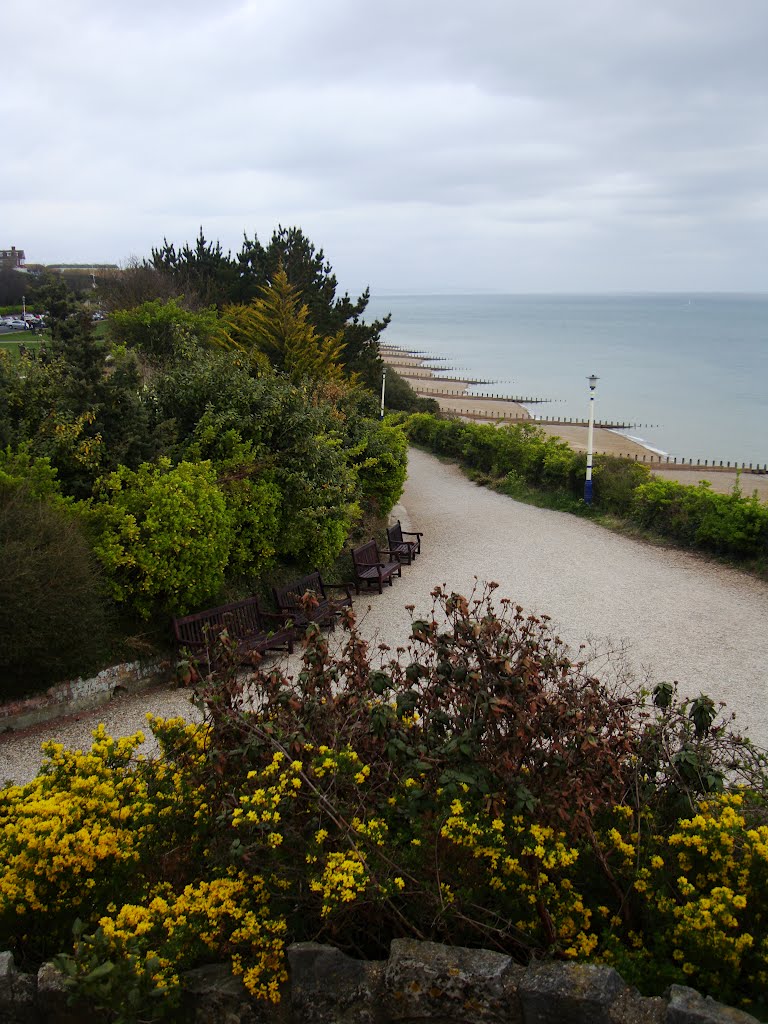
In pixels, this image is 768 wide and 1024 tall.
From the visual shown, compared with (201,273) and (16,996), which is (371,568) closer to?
(16,996)

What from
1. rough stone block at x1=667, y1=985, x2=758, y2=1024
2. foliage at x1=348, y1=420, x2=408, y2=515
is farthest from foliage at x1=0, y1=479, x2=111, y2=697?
foliage at x1=348, y1=420, x2=408, y2=515

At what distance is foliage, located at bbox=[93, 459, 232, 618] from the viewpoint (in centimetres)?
897

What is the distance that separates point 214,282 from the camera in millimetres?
37875

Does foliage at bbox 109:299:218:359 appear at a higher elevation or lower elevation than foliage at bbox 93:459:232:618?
higher

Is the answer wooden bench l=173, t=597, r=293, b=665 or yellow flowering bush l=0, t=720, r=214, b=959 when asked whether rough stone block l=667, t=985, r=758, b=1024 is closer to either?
yellow flowering bush l=0, t=720, r=214, b=959

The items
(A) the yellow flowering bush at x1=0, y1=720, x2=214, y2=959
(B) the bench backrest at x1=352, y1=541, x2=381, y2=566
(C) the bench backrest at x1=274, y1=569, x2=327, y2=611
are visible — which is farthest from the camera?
(B) the bench backrest at x1=352, y1=541, x2=381, y2=566

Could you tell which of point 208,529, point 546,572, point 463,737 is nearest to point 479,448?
point 546,572

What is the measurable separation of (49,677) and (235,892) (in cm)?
494

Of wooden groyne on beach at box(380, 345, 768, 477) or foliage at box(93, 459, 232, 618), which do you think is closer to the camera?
foliage at box(93, 459, 232, 618)

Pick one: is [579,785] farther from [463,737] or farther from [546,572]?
[546,572]

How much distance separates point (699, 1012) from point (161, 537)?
706 centimetres

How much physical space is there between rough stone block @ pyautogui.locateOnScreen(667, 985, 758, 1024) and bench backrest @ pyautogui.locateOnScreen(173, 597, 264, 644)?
624 centimetres

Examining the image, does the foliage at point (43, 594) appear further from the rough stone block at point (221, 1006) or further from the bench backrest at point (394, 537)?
the bench backrest at point (394, 537)

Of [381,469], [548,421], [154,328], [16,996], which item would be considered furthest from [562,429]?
[16,996]
